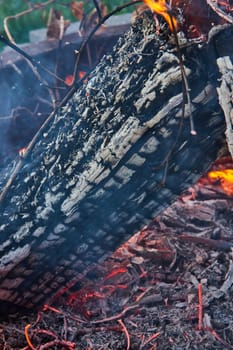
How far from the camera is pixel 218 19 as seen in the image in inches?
66.8

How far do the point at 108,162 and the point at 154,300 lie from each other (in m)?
0.89

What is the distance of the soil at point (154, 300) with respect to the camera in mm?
2199

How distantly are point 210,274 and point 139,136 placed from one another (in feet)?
3.40

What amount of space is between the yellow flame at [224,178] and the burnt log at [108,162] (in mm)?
1255

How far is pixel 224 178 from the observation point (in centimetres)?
340

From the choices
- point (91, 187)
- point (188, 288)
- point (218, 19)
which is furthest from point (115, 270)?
point (218, 19)

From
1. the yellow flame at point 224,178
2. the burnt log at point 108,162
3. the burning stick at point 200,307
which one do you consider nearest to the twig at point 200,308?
the burning stick at point 200,307

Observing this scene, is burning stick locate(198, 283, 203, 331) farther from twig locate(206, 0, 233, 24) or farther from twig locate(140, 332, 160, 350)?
twig locate(206, 0, 233, 24)

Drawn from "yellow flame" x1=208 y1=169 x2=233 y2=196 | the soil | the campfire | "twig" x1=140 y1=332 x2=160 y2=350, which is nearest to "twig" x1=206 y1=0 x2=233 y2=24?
the campfire

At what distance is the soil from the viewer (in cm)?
220

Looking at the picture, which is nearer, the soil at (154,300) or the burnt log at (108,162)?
the burnt log at (108,162)

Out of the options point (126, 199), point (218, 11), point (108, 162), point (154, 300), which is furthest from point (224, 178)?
point (218, 11)

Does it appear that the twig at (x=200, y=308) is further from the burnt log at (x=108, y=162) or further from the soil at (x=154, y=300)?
the burnt log at (x=108, y=162)

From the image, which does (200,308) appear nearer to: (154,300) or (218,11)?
(154,300)
